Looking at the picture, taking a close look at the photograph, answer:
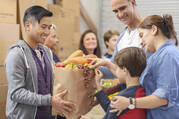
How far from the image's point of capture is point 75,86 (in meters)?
1.46

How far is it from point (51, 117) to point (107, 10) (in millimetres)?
3850

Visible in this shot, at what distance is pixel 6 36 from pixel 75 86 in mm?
1193

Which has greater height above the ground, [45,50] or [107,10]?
[107,10]

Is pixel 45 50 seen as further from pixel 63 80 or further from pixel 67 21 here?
pixel 67 21

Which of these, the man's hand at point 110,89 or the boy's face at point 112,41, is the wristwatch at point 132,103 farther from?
the boy's face at point 112,41

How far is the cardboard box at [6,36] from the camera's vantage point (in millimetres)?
2291

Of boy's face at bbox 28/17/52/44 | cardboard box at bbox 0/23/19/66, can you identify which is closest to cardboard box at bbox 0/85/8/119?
cardboard box at bbox 0/23/19/66

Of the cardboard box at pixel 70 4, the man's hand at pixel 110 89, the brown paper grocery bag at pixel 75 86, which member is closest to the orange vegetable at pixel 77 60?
the brown paper grocery bag at pixel 75 86

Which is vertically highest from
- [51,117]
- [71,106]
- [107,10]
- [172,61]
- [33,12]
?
[107,10]

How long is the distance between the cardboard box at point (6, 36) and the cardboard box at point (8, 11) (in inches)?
2.8

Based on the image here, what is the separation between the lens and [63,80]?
147cm

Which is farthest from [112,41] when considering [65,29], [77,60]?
[77,60]

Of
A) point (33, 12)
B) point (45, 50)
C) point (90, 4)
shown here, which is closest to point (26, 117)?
point (45, 50)

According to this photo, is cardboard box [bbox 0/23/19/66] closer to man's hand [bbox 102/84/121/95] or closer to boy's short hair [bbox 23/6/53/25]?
boy's short hair [bbox 23/6/53/25]
